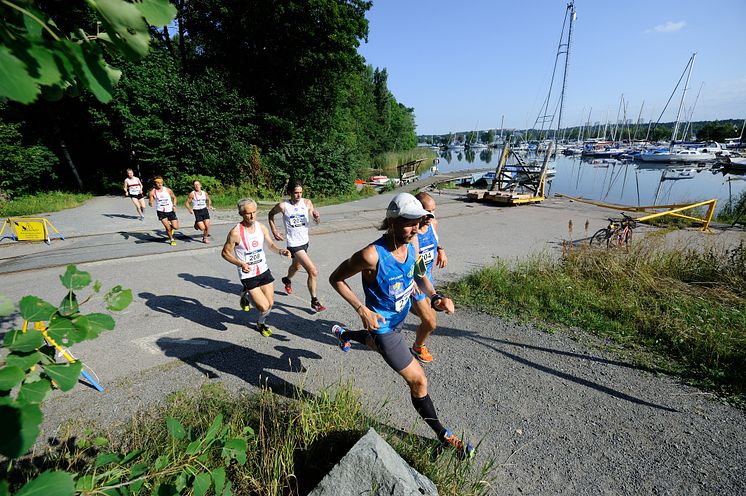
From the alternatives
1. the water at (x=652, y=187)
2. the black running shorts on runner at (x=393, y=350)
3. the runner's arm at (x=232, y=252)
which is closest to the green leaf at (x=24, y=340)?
the black running shorts on runner at (x=393, y=350)

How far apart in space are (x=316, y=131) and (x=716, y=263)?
23.0 metres

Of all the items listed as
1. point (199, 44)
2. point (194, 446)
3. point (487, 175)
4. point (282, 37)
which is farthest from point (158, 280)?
point (487, 175)

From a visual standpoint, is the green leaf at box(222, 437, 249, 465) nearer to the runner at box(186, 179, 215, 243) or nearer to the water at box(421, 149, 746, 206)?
the runner at box(186, 179, 215, 243)

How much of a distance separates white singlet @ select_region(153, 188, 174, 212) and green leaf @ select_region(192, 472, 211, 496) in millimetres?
8935

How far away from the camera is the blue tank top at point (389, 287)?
9.64 ft

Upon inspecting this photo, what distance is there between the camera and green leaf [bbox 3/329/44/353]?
Result: 99 cm

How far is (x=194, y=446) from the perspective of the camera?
1.68 metres

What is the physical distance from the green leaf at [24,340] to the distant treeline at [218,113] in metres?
13.8

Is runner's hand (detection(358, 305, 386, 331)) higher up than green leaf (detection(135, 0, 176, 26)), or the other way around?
green leaf (detection(135, 0, 176, 26))

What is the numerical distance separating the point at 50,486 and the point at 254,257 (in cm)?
413

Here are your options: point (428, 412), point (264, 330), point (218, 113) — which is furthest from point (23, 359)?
point (218, 113)

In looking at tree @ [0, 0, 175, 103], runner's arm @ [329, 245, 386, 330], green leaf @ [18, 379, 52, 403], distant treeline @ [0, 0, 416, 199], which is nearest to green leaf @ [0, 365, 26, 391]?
green leaf @ [18, 379, 52, 403]

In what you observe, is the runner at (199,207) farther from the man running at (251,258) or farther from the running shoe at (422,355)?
the running shoe at (422,355)

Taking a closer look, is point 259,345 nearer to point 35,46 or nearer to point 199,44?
point 35,46
